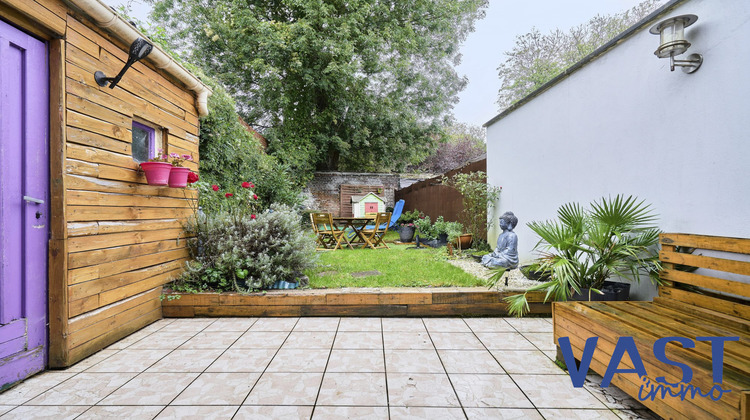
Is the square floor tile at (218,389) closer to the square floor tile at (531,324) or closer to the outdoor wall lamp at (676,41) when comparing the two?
the square floor tile at (531,324)

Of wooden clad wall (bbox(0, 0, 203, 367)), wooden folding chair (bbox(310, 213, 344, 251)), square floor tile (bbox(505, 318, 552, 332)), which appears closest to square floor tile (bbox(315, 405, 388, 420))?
square floor tile (bbox(505, 318, 552, 332))

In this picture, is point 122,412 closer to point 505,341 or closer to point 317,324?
point 317,324

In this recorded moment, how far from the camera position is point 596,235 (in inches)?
97.0

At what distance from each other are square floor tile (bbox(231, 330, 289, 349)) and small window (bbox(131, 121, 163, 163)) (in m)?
1.80

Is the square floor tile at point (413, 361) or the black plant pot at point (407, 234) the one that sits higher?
the black plant pot at point (407, 234)

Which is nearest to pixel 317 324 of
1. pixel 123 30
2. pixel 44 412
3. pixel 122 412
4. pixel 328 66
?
pixel 122 412

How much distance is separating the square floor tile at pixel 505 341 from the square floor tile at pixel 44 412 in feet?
8.16

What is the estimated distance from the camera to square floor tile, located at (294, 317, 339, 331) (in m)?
2.68

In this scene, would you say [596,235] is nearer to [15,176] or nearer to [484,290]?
[484,290]

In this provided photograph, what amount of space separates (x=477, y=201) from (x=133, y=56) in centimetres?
525

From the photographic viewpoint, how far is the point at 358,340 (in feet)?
7.96

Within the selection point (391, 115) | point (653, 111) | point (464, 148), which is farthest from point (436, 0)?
point (653, 111)

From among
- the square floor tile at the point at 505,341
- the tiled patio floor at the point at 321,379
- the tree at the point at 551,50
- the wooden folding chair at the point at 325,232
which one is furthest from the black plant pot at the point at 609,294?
the tree at the point at 551,50

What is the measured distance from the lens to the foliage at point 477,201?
18.6 ft
